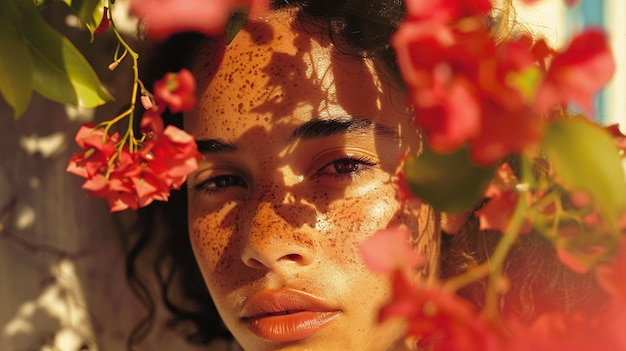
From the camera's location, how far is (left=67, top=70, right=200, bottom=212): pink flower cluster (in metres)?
0.69

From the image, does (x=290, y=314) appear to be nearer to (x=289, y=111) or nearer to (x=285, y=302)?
(x=285, y=302)

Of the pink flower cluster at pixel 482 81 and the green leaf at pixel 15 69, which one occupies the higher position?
the pink flower cluster at pixel 482 81

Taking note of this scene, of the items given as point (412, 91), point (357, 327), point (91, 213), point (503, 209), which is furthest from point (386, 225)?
point (91, 213)

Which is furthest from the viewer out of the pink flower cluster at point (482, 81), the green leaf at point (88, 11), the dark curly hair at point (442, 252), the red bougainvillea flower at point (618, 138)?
the dark curly hair at point (442, 252)

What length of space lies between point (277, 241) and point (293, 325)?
99mm

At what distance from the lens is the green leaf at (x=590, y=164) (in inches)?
16.7

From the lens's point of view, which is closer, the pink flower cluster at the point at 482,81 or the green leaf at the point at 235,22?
the pink flower cluster at the point at 482,81

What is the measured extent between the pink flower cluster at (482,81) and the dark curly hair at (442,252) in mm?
408

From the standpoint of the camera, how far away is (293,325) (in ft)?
2.67

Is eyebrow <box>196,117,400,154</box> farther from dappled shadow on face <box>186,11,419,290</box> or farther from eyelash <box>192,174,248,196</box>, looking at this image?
eyelash <box>192,174,248,196</box>

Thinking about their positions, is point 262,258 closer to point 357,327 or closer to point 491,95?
point 357,327

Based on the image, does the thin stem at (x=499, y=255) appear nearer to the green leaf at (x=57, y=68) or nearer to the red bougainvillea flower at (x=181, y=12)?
the red bougainvillea flower at (x=181, y=12)

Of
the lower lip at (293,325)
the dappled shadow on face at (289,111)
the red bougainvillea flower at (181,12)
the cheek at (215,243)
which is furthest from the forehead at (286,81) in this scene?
the red bougainvillea flower at (181,12)

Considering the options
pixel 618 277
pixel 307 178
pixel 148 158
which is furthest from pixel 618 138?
pixel 148 158
